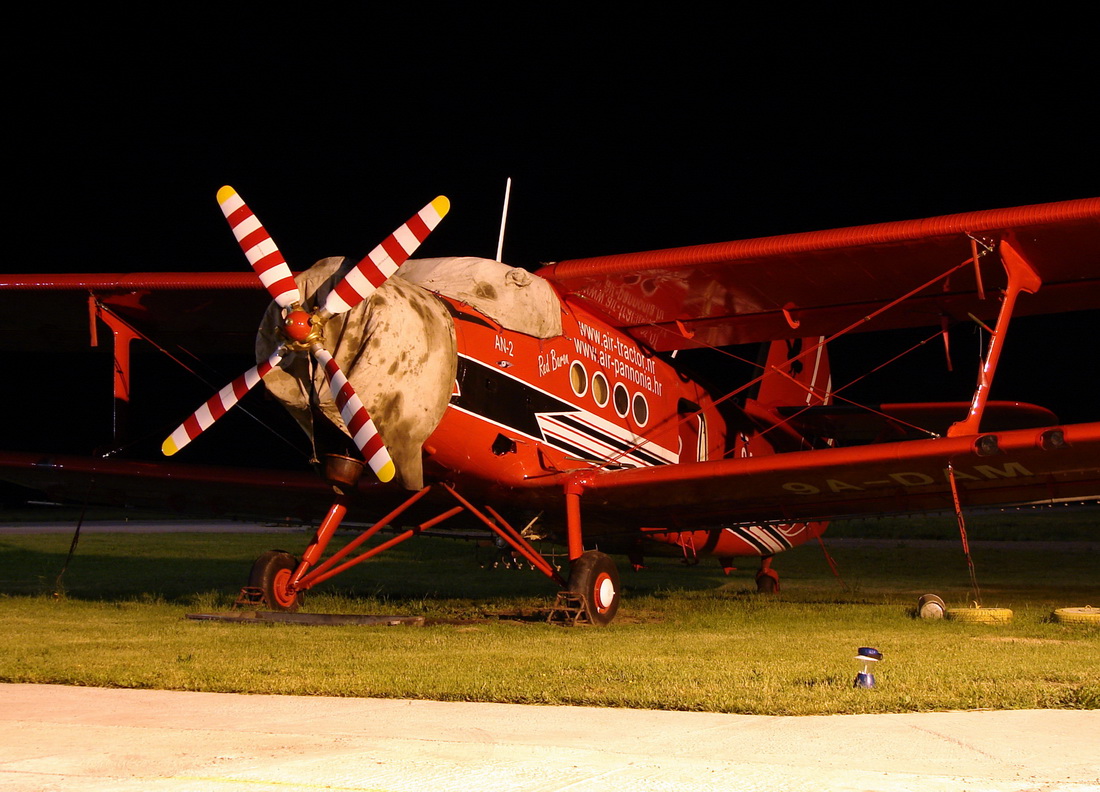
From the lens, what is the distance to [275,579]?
10.1 meters

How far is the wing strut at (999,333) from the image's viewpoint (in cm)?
917

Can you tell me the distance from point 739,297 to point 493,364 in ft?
10.9

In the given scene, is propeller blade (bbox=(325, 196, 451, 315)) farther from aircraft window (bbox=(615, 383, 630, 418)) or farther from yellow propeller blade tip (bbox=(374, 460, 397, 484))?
aircraft window (bbox=(615, 383, 630, 418))

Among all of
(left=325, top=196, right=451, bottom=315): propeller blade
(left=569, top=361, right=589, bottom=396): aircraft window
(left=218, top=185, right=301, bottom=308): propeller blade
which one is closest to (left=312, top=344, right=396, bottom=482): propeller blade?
(left=325, top=196, right=451, bottom=315): propeller blade

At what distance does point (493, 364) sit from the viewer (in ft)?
30.9

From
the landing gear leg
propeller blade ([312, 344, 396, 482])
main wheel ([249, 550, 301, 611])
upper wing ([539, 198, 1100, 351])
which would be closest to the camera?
propeller blade ([312, 344, 396, 482])

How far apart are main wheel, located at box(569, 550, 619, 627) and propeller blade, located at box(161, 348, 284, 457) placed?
9.86 ft

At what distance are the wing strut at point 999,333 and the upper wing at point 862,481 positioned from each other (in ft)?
0.82

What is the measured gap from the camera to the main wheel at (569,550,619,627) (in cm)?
926

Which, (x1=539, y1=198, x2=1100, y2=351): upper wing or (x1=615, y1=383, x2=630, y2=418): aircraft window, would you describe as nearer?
(x1=539, y1=198, x2=1100, y2=351): upper wing

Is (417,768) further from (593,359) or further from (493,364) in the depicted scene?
(593,359)

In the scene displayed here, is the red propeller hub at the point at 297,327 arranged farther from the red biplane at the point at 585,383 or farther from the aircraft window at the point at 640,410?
the aircraft window at the point at 640,410

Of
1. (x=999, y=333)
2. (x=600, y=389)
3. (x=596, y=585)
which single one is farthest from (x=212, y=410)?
(x=999, y=333)

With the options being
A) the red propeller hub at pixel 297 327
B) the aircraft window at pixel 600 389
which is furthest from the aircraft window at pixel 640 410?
the red propeller hub at pixel 297 327
